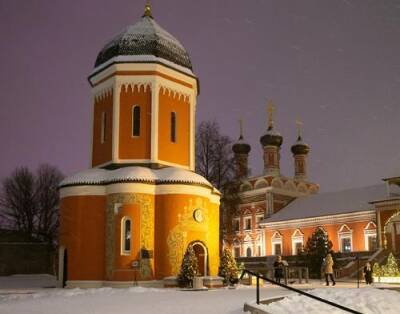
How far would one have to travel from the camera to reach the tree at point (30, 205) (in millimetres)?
50625

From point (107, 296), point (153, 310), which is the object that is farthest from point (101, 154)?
point (153, 310)

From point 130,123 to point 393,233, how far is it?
64.2ft

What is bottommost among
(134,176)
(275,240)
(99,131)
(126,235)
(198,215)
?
(126,235)

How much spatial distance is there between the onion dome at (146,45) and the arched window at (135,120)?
8.06ft

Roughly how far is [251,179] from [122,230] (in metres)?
32.3

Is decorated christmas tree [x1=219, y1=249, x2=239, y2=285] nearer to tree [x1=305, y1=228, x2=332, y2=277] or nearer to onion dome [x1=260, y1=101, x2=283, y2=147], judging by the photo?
tree [x1=305, y1=228, x2=332, y2=277]

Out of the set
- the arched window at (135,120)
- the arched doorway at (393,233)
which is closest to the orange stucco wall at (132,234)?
the arched window at (135,120)

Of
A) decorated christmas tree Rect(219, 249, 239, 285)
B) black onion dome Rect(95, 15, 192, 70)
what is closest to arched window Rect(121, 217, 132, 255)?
decorated christmas tree Rect(219, 249, 239, 285)

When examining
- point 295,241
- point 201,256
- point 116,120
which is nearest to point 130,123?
point 116,120

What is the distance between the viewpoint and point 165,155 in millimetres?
26000

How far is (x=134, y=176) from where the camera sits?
2359cm

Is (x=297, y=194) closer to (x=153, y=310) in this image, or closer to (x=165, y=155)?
(x=165, y=155)

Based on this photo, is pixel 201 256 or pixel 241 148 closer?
pixel 201 256

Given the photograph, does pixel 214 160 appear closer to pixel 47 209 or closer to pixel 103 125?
pixel 103 125
